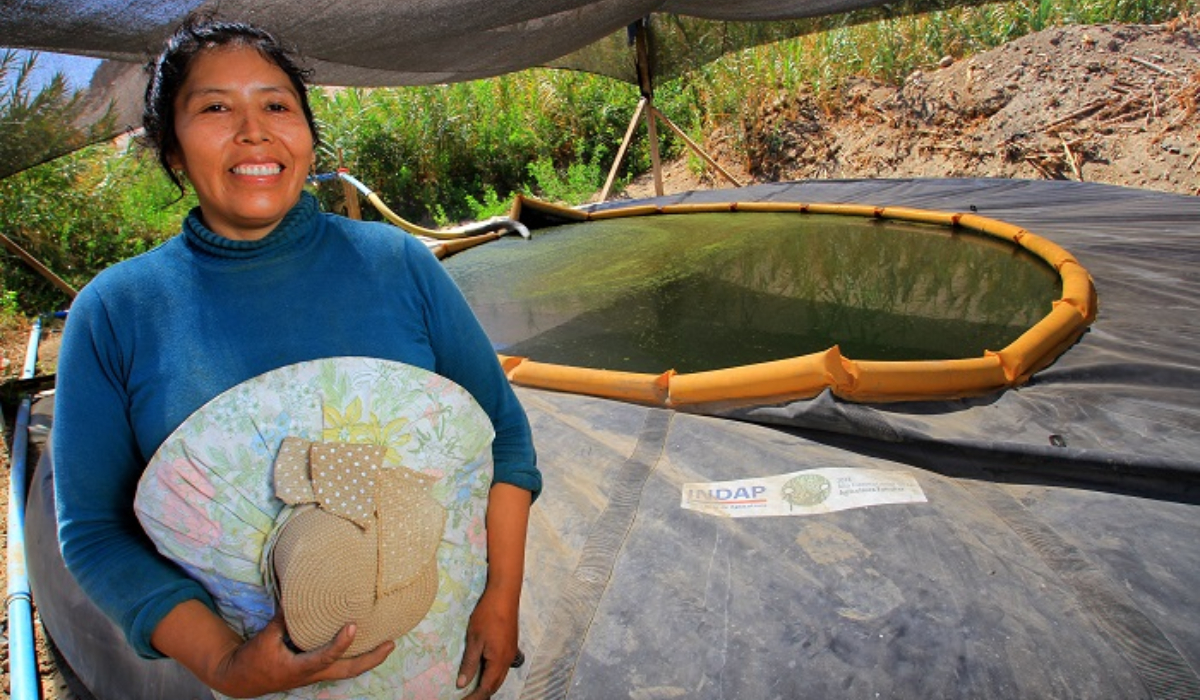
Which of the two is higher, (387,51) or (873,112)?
(387,51)

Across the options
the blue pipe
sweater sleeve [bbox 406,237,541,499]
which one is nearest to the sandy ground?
the blue pipe

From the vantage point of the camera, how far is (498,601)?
0.69 m

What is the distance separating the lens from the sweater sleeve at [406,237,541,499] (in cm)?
69

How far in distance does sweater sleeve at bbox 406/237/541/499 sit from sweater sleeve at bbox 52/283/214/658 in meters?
0.26

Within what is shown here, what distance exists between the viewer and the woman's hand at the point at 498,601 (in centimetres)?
68

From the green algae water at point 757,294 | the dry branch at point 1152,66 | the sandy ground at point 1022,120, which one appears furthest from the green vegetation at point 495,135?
the green algae water at point 757,294

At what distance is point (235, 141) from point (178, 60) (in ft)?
0.29

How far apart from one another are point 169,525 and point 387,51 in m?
2.04

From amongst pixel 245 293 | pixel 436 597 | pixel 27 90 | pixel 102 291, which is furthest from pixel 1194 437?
pixel 27 90

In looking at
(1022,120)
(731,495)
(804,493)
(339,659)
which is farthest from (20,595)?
(1022,120)

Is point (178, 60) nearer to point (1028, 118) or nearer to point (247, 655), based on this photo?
point (247, 655)

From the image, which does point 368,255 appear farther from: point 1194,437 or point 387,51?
point 387,51

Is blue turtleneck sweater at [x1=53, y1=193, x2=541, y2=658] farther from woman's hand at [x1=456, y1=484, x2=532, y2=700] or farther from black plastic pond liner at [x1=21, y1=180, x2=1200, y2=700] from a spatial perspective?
black plastic pond liner at [x1=21, y1=180, x2=1200, y2=700]

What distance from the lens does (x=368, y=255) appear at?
0.67 metres
